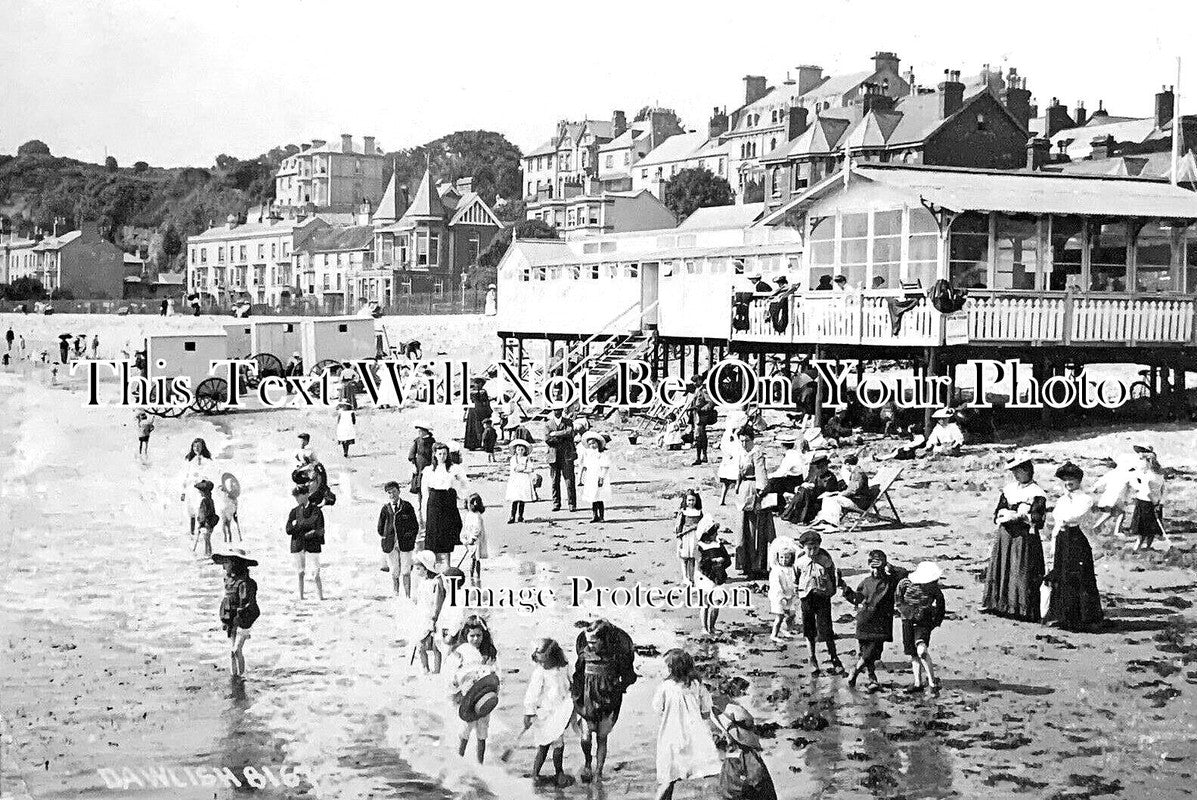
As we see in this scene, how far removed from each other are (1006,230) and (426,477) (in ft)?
28.8

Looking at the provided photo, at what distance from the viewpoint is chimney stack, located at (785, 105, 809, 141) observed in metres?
51.8

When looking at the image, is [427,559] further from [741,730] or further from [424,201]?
[424,201]

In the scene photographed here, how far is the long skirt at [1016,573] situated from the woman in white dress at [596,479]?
13.8ft

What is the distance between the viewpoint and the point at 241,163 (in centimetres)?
1542

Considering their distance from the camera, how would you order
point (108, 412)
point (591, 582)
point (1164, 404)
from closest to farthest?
point (591, 582), point (1164, 404), point (108, 412)

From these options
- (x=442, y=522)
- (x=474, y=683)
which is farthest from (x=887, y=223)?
(x=474, y=683)

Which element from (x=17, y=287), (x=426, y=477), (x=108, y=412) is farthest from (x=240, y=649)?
(x=17, y=287)

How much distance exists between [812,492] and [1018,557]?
121 inches

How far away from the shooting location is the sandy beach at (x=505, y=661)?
852 centimetres

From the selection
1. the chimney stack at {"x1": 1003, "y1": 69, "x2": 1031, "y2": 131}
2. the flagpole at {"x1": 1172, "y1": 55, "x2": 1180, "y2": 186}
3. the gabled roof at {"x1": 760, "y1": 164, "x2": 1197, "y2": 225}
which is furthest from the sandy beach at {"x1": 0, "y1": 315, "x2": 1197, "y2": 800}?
the chimney stack at {"x1": 1003, "y1": 69, "x2": 1031, "y2": 131}

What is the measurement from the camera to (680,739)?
26.5ft

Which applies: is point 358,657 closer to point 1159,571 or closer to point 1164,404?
point 1159,571

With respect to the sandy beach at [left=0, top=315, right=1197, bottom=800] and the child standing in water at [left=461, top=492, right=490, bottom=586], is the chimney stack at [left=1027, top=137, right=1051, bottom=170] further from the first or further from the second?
the child standing in water at [left=461, top=492, right=490, bottom=586]

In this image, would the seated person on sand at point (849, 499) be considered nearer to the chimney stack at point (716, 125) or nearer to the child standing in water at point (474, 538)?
the child standing in water at point (474, 538)
